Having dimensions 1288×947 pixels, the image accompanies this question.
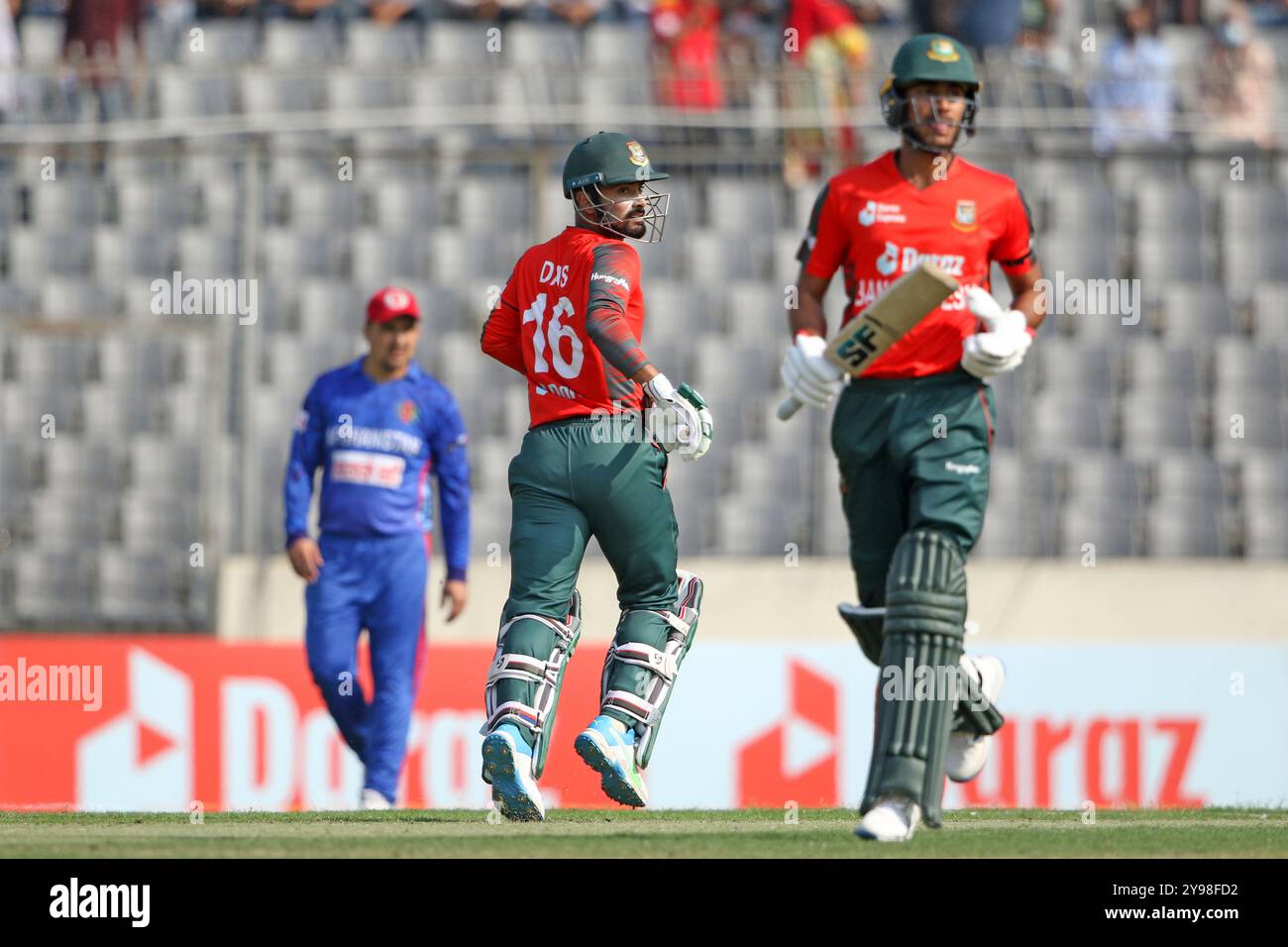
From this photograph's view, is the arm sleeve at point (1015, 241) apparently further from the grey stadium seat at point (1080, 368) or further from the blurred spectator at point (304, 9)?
the blurred spectator at point (304, 9)

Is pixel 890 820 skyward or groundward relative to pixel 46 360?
groundward

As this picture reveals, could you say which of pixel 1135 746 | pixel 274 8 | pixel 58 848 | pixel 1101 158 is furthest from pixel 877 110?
pixel 58 848

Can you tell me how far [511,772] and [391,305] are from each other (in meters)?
4.15

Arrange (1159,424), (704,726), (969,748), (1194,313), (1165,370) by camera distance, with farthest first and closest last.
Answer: (1194,313) < (1165,370) < (1159,424) < (704,726) < (969,748)

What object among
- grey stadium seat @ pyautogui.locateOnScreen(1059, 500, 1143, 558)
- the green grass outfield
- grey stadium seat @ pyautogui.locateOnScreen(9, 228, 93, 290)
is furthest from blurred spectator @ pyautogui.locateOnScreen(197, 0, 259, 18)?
the green grass outfield

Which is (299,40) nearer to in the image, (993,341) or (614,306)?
(614,306)

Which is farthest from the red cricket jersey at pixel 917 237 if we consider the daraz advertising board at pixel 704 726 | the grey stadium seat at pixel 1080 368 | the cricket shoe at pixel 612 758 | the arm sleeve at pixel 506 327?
the grey stadium seat at pixel 1080 368

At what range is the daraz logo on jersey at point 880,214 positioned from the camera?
678 cm

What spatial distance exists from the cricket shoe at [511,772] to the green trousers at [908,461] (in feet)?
3.91

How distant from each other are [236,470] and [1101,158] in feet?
18.4

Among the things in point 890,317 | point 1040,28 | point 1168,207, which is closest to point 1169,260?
point 1168,207

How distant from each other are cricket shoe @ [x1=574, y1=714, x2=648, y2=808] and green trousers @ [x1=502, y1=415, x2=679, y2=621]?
1.29 feet

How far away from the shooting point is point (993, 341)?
6.57 meters

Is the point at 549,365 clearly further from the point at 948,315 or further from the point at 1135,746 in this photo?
the point at 1135,746
